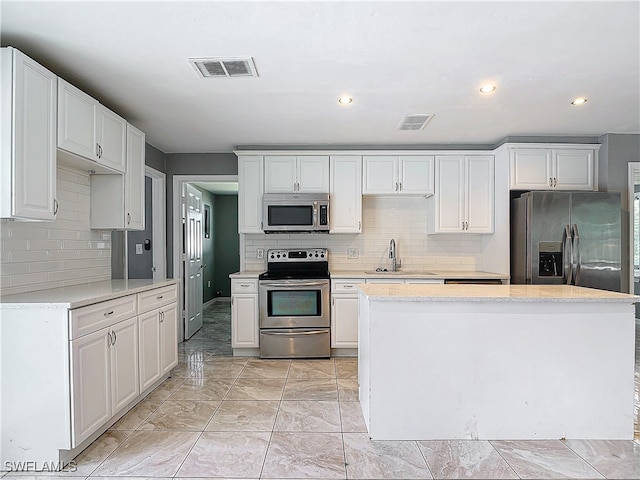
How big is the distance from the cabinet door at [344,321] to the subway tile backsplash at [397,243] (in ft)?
1.95

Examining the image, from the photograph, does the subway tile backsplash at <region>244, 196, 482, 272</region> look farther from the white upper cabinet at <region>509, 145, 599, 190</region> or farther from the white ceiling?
the white ceiling

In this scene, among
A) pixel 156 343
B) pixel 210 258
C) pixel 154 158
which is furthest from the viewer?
pixel 210 258

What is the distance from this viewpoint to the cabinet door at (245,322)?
416 centimetres

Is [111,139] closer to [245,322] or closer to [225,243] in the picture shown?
[245,322]

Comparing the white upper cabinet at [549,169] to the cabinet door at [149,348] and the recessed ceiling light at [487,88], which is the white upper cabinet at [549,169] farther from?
the cabinet door at [149,348]

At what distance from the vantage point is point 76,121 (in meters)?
2.49

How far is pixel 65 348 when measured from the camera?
6.73ft

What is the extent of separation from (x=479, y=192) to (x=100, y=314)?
3852 mm

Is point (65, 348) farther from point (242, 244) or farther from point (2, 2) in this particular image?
point (242, 244)

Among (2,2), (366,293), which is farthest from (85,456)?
(2,2)

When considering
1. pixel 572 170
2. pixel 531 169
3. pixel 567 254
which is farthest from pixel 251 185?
pixel 572 170

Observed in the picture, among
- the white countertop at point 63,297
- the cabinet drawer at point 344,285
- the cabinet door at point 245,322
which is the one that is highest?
the white countertop at point 63,297

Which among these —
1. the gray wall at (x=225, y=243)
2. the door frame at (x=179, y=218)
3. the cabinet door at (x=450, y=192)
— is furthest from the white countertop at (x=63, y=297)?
the gray wall at (x=225, y=243)

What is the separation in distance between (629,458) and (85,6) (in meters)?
3.70
